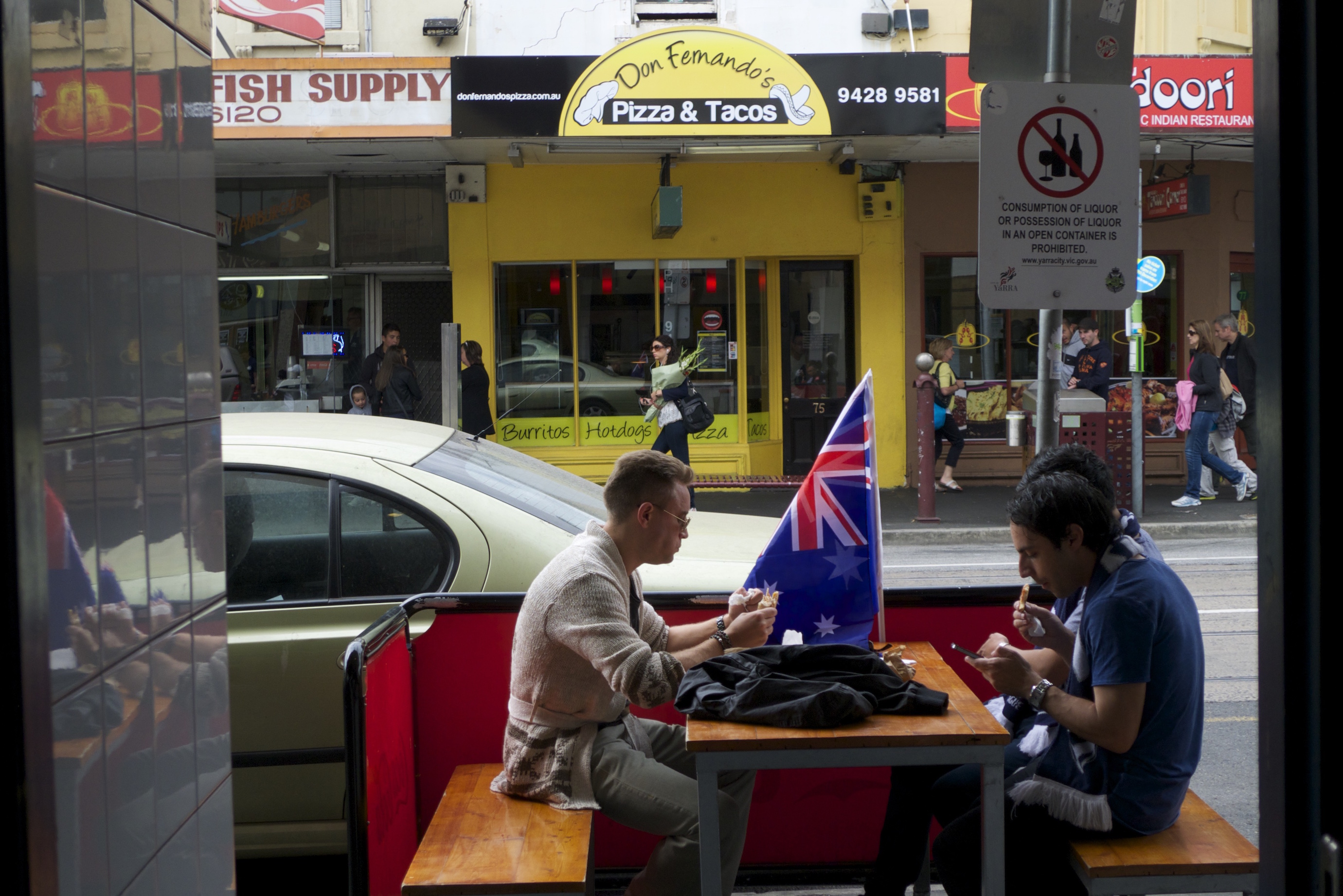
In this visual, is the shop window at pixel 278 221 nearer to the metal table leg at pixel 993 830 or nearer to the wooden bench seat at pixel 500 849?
the wooden bench seat at pixel 500 849

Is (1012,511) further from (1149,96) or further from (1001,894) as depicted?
(1149,96)

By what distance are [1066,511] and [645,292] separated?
13022 mm

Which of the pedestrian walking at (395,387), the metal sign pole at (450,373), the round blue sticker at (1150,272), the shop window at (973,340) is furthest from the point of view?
the shop window at (973,340)

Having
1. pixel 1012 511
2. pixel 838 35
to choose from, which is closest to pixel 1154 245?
pixel 838 35

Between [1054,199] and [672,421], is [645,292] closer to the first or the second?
[672,421]

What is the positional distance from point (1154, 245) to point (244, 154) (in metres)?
11.7

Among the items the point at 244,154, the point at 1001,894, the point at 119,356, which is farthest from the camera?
the point at 244,154

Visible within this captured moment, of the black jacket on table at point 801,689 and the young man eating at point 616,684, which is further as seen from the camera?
the young man eating at point 616,684

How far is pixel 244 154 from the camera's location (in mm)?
14820

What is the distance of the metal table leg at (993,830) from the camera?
9.89 feet

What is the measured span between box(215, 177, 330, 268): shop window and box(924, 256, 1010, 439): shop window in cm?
801

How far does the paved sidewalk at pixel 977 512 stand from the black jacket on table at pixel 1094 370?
145 centimetres

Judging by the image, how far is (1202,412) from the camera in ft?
42.8

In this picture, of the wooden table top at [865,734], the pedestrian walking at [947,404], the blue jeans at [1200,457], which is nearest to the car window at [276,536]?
the wooden table top at [865,734]
